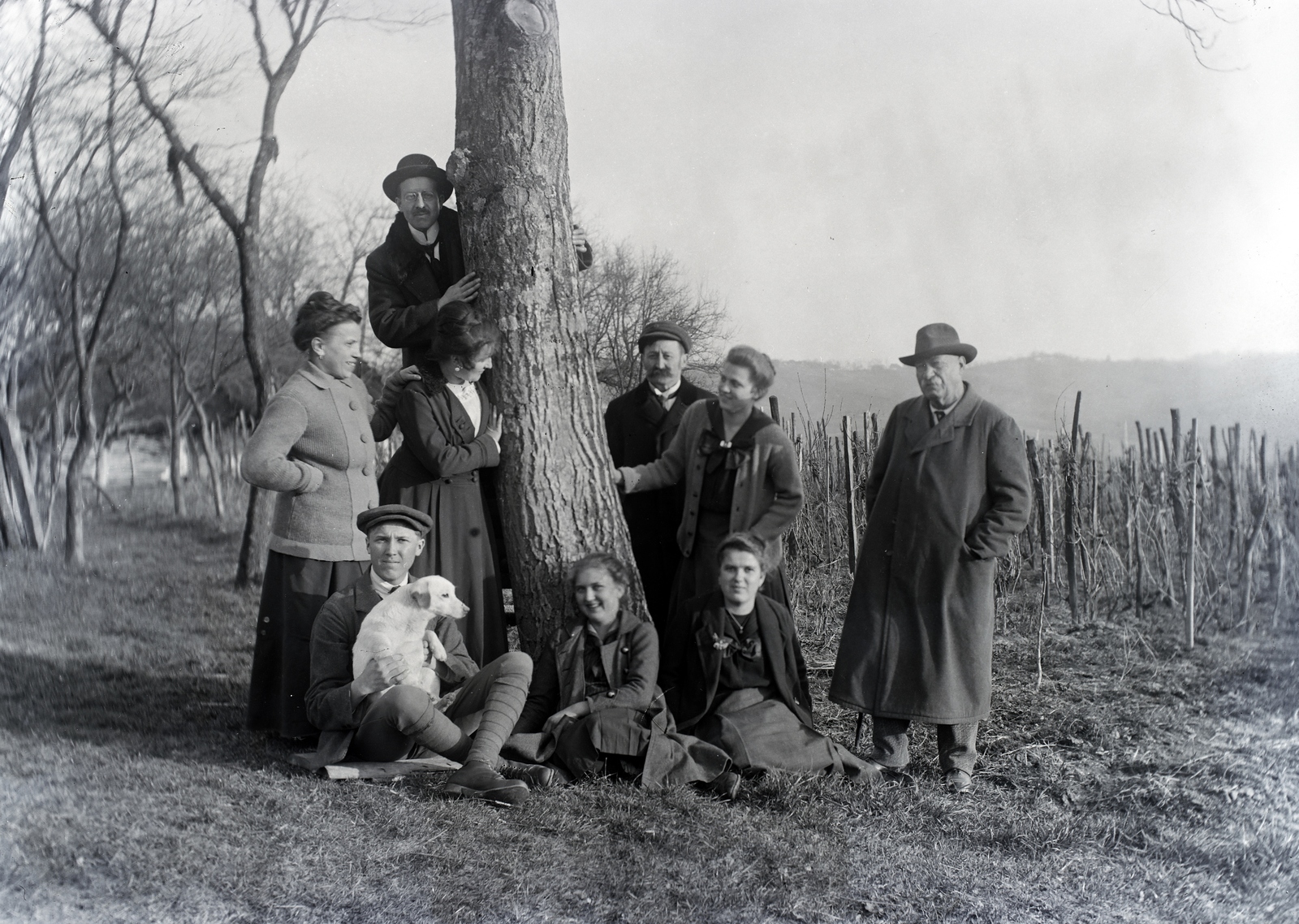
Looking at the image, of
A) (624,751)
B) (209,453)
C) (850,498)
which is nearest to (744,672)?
(624,751)

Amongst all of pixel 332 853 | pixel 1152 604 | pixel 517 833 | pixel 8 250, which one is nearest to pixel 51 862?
pixel 332 853

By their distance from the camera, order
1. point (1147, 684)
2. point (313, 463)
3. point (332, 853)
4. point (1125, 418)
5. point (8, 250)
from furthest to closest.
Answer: point (1125, 418) < point (8, 250) < point (1147, 684) < point (313, 463) < point (332, 853)

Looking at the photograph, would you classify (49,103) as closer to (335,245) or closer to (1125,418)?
(335,245)

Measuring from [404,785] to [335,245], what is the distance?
5.59m

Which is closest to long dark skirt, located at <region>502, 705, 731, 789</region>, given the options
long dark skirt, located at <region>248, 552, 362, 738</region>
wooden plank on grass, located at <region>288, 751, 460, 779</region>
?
wooden plank on grass, located at <region>288, 751, 460, 779</region>

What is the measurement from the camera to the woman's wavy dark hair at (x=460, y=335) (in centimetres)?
395

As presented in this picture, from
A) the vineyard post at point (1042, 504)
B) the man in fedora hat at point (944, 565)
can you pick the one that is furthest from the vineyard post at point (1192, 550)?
the man in fedora hat at point (944, 565)

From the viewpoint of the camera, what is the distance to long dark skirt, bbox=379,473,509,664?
4012 mm

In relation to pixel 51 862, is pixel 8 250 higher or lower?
higher

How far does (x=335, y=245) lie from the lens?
7957mm

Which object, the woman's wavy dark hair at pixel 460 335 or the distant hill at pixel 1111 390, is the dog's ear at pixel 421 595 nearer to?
the woman's wavy dark hair at pixel 460 335

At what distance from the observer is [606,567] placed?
12.4 feet

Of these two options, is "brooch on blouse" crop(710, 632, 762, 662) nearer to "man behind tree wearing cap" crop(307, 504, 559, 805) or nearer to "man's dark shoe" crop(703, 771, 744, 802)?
"man's dark shoe" crop(703, 771, 744, 802)

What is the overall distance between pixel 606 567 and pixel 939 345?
1.53 meters
